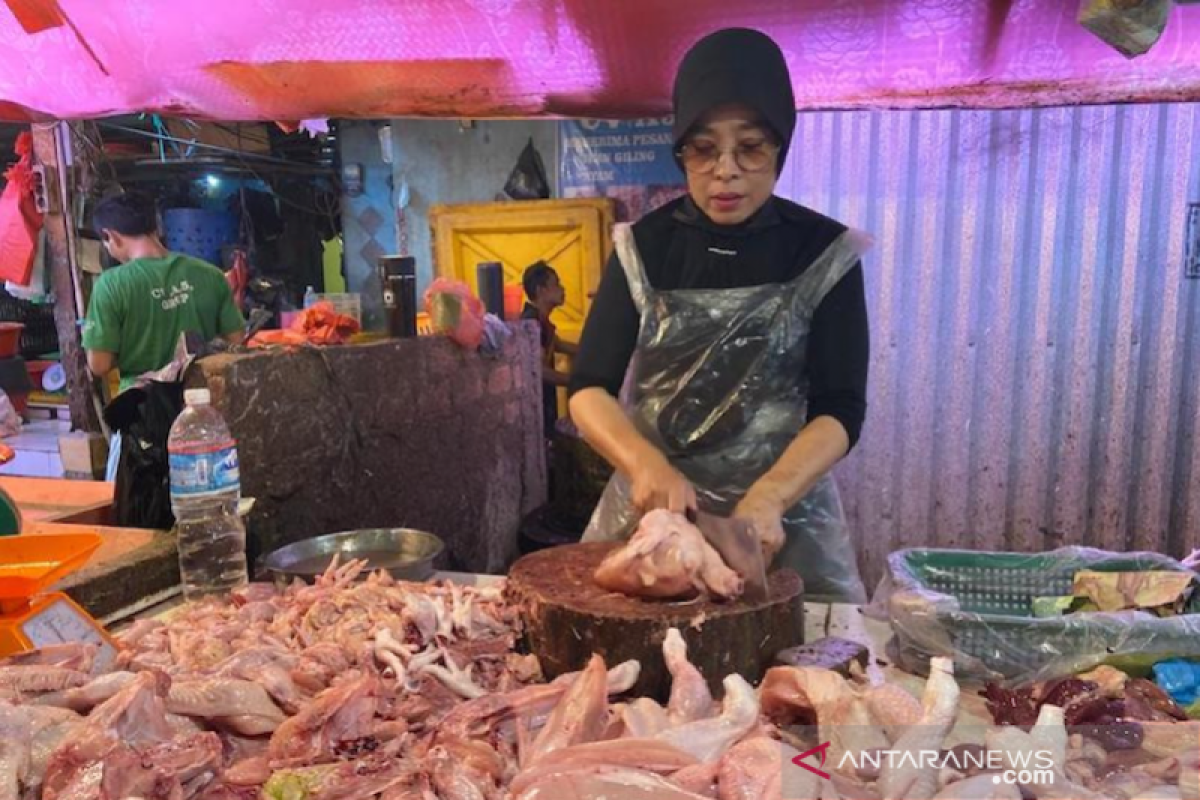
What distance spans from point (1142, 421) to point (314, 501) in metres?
4.42

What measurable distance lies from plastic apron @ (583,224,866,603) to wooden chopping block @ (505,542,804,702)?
0.92 m

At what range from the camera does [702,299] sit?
2.94 metres

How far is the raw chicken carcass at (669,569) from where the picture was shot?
6.48 feet

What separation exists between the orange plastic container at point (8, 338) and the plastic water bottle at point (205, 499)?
7816mm

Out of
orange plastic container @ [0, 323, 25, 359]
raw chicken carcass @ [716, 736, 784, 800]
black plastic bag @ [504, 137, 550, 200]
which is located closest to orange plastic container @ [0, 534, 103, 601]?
raw chicken carcass @ [716, 736, 784, 800]

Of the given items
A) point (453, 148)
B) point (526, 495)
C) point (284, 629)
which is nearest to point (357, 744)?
point (284, 629)

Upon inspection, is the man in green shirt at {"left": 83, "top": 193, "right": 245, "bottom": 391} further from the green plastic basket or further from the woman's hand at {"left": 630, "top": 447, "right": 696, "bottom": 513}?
the green plastic basket

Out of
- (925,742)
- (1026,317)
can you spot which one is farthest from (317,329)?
(1026,317)

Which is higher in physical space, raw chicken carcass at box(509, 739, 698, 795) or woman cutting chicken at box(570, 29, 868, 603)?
woman cutting chicken at box(570, 29, 868, 603)

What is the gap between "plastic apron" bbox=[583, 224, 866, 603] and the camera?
2.91 meters

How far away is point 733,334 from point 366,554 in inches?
55.1

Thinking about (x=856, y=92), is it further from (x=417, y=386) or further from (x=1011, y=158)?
(x=417, y=386)

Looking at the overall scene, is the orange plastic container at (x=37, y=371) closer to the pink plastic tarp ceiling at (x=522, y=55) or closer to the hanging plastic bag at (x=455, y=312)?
the pink plastic tarp ceiling at (x=522, y=55)

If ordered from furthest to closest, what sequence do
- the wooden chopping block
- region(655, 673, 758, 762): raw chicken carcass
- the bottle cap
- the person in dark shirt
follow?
the person in dark shirt, the bottle cap, the wooden chopping block, region(655, 673, 758, 762): raw chicken carcass
